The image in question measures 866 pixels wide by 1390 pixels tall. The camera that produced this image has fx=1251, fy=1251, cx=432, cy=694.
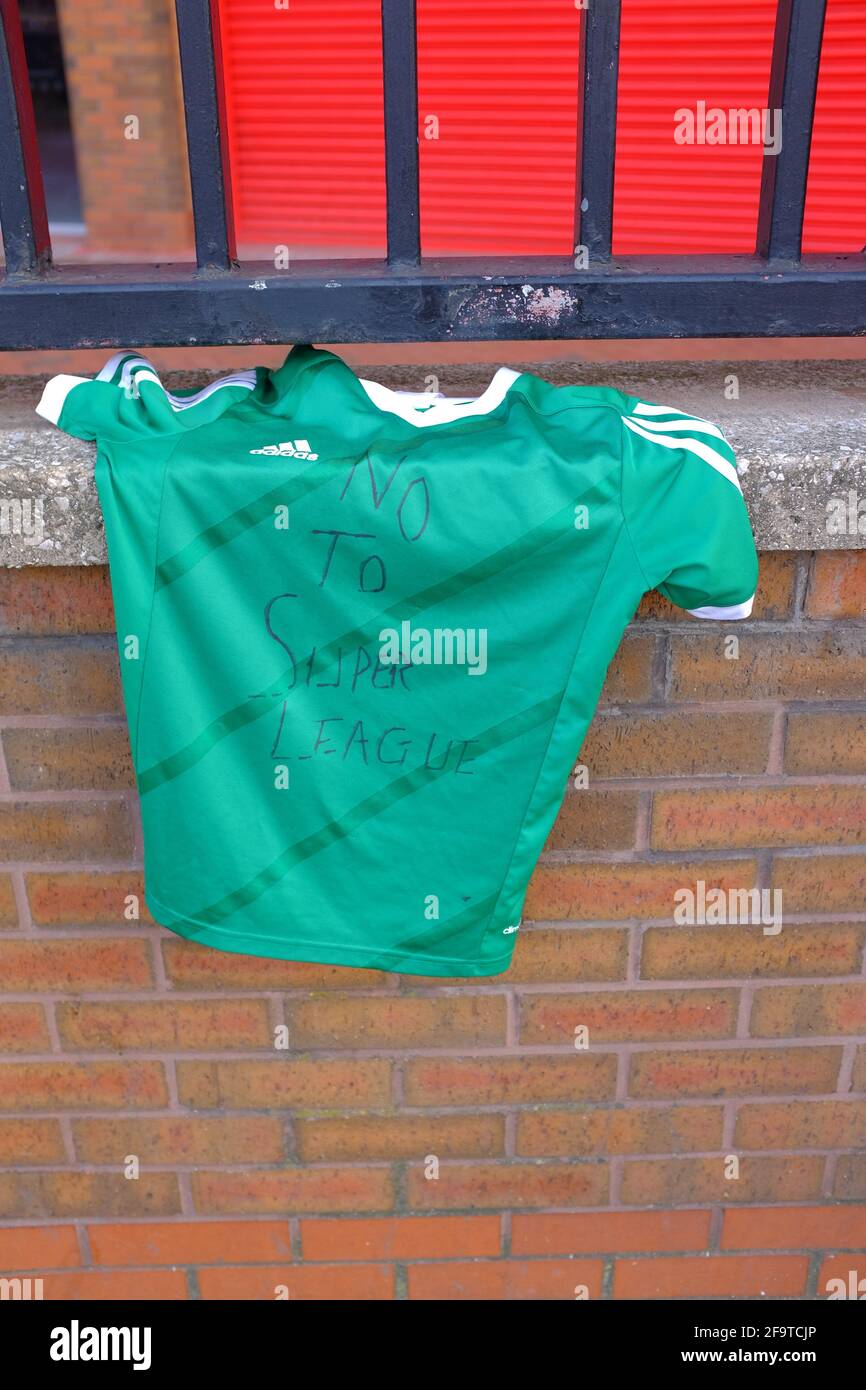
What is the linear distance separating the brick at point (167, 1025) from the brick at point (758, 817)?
78 centimetres

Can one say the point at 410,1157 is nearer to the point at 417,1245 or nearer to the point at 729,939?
the point at 417,1245

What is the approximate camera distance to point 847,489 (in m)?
1.79

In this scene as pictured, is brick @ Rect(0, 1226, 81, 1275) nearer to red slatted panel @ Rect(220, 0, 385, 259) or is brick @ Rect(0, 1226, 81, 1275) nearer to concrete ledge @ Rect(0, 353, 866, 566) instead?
concrete ledge @ Rect(0, 353, 866, 566)

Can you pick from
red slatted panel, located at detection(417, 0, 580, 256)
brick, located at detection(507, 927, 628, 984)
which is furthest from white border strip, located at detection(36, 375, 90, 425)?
red slatted panel, located at detection(417, 0, 580, 256)

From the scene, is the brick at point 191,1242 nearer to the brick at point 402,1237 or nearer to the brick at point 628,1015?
the brick at point 402,1237

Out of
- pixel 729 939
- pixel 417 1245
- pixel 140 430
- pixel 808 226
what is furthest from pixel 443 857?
pixel 808 226

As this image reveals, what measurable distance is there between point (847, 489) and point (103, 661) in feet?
3.76

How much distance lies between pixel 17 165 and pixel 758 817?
1.50m

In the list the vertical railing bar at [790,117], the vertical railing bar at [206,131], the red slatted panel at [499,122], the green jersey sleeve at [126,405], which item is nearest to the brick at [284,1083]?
the green jersey sleeve at [126,405]

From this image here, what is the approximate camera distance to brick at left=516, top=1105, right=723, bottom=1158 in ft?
7.51

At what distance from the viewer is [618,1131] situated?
230 centimetres

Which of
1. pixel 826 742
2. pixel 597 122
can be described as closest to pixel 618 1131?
pixel 826 742

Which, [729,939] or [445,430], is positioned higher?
[445,430]

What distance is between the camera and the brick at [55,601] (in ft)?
6.23
